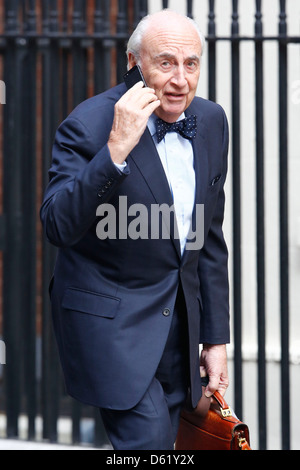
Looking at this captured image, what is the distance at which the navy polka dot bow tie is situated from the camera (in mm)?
2861

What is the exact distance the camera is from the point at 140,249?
9.17 feet

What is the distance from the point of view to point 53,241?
263 cm

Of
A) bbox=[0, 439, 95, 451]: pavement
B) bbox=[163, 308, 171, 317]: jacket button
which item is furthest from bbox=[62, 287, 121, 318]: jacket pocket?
bbox=[0, 439, 95, 451]: pavement

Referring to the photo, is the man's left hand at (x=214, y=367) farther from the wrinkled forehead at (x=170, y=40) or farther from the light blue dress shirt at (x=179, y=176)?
the wrinkled forehead at (x=170, y=40)

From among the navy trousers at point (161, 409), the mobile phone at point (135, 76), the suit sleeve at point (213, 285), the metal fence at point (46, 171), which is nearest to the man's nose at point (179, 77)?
the mobile phone at point (135, 76)

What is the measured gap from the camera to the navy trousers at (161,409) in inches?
109

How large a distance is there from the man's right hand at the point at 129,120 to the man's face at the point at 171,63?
0.11 metres

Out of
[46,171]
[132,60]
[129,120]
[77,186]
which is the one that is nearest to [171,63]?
[132,60]

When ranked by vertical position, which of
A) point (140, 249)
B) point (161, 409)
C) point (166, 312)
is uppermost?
point (140, 249)

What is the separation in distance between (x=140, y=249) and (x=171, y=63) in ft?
1.88

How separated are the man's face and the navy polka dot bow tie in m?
0.08

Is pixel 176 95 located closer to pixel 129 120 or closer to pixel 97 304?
pixel 129 120

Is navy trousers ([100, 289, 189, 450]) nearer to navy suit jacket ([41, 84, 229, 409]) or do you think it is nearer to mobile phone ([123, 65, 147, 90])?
navy suit jacket ([41, 84, 229, 409])
